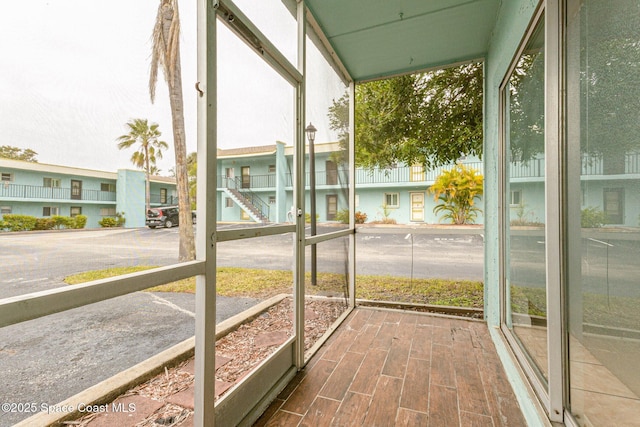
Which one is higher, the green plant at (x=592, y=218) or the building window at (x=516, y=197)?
the building window at (x=516, y=197)

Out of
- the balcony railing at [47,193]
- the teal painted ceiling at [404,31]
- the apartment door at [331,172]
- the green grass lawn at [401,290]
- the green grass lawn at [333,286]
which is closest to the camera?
the balcony railing at [47,193]

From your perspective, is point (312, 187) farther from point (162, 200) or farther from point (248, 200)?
point (162, 200)

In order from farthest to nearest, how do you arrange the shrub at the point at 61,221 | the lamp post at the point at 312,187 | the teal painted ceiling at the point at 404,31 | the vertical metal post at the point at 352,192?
the vertical metal post at the point at 352,192 → the lamp post at the point at 312,187 → the teal painted ceiling at the point at 404,31 → the shrub at the point at 61,221

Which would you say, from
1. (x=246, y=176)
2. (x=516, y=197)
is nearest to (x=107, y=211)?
(x=246, y=176)

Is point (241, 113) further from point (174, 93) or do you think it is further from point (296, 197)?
point (296, 197)

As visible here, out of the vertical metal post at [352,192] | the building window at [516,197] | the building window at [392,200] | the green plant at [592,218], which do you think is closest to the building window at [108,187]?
the green plant at [592,218]

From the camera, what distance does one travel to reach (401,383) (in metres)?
1.86

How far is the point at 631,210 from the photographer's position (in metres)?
0.85

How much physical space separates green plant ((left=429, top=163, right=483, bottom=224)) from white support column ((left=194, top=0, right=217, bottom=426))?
274cm

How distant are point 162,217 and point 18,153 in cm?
42

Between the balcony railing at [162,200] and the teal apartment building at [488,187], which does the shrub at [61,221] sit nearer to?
the teal apartment building at [488,187]

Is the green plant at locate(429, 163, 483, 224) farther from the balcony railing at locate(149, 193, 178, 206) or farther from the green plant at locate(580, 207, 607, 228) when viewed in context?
the balcony railing at locate(149, 193, 178, 206)

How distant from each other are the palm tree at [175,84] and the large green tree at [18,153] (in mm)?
388

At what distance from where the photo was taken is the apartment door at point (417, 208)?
3.34m
